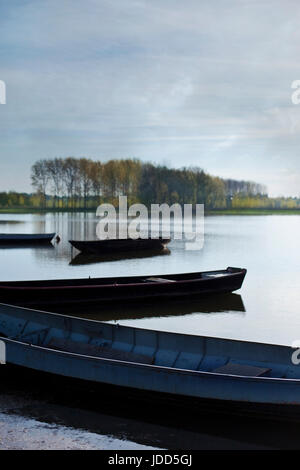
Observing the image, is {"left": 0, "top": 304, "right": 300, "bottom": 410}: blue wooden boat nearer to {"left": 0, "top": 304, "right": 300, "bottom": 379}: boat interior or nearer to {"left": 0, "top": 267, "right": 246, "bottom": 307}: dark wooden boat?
{"left": 0, "top": 304, "right": 300, "bottom": 379}: boat interior

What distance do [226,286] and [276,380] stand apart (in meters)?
15.6

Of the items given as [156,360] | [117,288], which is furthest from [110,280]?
[156,360]

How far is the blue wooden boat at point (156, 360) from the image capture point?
1052 cm

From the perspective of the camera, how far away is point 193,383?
10766 millimetres

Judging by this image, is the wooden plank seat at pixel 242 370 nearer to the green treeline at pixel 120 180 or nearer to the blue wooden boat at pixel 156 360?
the blue wooden boat at pixel 156 360

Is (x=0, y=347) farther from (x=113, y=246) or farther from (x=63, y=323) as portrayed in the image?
(x=113, y=246)

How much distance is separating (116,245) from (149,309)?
81.6 feet

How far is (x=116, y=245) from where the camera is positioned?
157 feet

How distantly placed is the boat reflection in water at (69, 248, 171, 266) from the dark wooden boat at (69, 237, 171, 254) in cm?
34

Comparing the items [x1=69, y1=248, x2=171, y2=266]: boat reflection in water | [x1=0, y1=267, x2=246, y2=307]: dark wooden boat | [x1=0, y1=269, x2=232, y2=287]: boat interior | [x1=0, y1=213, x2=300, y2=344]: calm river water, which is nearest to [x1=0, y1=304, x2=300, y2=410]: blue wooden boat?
[x1=0, y1=213, x2=300, y2=344]: calm river water

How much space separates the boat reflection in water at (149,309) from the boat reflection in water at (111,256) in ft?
56.8

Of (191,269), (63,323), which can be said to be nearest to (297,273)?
(191,269)

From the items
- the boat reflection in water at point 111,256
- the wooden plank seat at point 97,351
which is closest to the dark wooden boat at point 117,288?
the wooden plank seat at point 97,351

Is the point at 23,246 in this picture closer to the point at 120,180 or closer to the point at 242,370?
the point at 242,370
